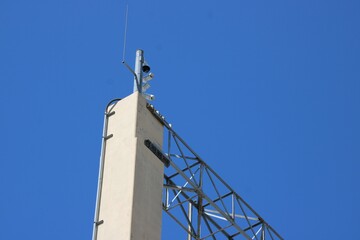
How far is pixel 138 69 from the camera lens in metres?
17.9

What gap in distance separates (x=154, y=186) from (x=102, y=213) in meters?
1.16

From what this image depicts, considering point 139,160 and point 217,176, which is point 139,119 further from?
point 217,176

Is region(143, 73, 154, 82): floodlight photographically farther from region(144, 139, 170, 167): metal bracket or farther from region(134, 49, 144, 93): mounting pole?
region(144, 139, 170, 167): metal bracket

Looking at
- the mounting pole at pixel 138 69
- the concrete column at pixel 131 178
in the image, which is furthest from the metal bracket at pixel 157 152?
the mounting pole at pixel 138 69

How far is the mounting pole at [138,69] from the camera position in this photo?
17.5 m

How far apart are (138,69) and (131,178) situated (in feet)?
9.75

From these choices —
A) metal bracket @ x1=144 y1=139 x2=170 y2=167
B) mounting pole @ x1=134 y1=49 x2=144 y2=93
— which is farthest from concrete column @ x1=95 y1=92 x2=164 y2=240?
mounting pole @ x1=134 y1=49 x2=144 y2=93

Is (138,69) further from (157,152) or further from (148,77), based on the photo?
(157,152)

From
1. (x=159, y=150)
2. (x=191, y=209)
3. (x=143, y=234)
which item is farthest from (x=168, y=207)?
(x=143, y=234)

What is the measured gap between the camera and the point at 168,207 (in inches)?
766

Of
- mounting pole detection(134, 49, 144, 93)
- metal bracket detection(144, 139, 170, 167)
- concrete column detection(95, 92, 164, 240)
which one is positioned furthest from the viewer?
mounting pole detection(134, 49, 144, 93)

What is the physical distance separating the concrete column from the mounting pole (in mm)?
538

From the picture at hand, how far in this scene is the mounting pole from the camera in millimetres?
17484

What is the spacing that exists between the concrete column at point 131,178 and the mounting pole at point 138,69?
54 centimetres
